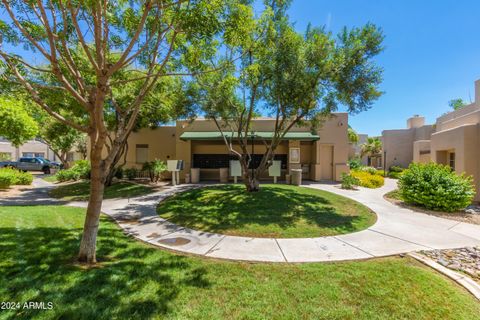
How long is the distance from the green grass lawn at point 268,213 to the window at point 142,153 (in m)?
10.1

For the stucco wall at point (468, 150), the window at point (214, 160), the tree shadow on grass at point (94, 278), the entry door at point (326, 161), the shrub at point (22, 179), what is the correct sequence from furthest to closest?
1. the window at point (214, 160)
2. the entry door at point (326, 161)
3. the shrub at point (22, 179)
4. the stucco wall at point (468, 150)
5. the tree shadow on grass at point (94, 278)

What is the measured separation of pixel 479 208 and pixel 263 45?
1116 cm

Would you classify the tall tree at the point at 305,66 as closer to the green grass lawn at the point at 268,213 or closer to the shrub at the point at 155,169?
the green grass lawn at the point at 268,213

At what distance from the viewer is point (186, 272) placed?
3.93m

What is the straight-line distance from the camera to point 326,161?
17.5 metres

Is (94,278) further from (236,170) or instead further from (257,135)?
(257,135)

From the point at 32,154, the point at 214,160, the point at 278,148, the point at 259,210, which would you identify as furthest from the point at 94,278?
the point at 32,154

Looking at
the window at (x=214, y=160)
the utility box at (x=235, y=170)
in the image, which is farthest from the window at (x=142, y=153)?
the utility box at (x=235, y=170)

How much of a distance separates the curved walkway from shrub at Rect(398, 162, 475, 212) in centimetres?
145

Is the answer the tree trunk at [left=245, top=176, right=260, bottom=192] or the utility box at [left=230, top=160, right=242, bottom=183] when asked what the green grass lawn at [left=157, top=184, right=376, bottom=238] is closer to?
the tree trunk at [left=245, top=176, right=260, bottom=192]

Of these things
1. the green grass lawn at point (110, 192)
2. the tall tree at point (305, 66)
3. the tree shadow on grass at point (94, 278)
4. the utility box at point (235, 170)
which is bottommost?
the tree shadow on grass at point (94, 278)

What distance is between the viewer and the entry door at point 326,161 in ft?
57.1

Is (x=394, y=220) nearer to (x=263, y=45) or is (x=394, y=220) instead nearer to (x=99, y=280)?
(x=263, y=45)

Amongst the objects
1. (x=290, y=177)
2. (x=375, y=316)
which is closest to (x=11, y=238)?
(x=375, y=316)
